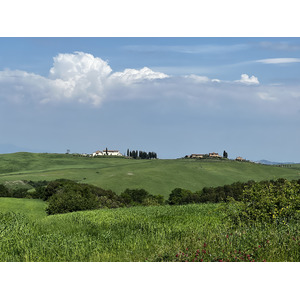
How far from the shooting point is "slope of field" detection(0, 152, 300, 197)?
315 ft

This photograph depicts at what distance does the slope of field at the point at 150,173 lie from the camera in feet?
315

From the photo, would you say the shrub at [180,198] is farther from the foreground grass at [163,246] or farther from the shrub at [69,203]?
the foreground grass at [163,246]

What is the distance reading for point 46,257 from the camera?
12305mm

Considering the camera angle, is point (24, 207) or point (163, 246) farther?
point (24, 207)

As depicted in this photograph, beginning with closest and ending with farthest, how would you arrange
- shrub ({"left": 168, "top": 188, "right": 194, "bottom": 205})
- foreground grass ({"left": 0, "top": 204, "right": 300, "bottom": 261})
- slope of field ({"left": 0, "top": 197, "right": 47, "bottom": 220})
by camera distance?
foreground grass ({"left": 0, "top": 204, "right": 300, "bottom": 261})
slope of field ({"left": 0, "top": 197, "right": 47, "bottom": 220})
shrub ({"left": 168, "top": 188, "right": 194, "bottom": 205})

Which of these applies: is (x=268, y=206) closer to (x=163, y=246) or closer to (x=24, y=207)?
(x=163, y=246)

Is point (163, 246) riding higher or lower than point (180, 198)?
higher

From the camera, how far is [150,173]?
110 m

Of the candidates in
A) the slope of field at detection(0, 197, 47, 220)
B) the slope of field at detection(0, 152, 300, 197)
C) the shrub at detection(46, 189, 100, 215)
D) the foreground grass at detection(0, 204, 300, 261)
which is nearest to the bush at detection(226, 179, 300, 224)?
the foreground grass at detection(0, 204, 300, 261)

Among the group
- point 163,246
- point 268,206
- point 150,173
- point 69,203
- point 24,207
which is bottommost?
point 24,207

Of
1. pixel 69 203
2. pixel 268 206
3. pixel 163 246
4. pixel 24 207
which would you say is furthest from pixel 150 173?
pixel 163 246

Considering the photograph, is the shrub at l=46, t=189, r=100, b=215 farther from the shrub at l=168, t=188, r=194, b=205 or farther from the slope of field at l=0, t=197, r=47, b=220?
the shrub at l=168, t=188, r=194, b=205

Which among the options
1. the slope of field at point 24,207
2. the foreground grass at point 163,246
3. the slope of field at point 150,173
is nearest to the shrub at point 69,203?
the slope of field at point 24,207
